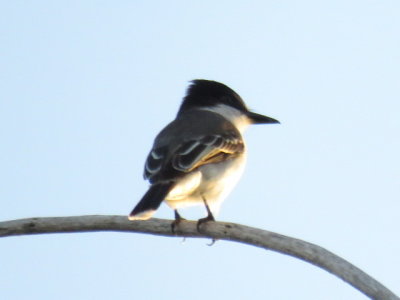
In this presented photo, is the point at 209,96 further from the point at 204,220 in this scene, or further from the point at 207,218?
the point at 204,220

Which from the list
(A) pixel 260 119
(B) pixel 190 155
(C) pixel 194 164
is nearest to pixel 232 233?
(C) pixel 194 164

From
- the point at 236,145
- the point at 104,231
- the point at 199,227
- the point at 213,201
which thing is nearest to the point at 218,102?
the point at 236,145

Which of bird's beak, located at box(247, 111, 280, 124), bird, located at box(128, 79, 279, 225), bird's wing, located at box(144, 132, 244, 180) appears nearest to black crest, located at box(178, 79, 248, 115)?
bird's beak, located at box(247, 111, 280, 124)

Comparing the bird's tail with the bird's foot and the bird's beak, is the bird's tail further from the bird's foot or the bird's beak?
the bird's beak

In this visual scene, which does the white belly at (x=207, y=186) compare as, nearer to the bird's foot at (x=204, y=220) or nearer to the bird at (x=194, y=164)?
the bird at (x=194, y=164)

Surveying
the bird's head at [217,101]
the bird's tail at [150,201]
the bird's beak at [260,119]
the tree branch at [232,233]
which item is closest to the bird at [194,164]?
the bird's tail at [150,201]
